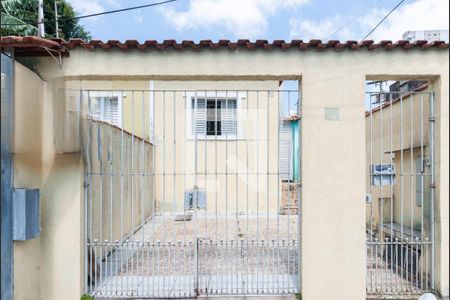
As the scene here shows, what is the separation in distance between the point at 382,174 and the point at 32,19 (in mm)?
16457

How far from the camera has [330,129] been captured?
429cm

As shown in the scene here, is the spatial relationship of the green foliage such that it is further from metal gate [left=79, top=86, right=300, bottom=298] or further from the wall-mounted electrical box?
the wall-mounted electrical box

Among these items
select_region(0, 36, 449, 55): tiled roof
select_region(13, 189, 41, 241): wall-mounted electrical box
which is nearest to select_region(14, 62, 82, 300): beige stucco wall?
select_region(13, 189, 41, 241): wall-mounted electrical box

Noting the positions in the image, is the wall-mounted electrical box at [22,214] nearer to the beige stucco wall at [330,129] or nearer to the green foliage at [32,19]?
the beige stucco wall at [330,129]

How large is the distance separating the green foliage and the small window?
12.1 m

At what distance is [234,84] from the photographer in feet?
32.9

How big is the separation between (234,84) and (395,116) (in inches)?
202

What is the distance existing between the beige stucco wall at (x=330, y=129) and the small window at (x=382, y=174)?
18.0 inches

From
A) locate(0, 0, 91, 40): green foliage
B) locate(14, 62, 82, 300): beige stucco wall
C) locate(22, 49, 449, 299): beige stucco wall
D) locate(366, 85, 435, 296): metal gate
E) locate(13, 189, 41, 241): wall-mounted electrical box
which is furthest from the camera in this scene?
locate(0, 0, 91, 40): green foliage

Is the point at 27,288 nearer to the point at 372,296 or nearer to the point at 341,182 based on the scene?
the point at 341,182

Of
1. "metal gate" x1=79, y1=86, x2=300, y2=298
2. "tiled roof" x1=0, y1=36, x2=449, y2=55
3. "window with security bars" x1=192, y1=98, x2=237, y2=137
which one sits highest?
"tiled roof" x1=0, y1=36, x2=449, y2=55

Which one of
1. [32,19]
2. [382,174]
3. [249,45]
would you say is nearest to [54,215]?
[249,45]

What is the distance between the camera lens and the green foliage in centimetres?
1284

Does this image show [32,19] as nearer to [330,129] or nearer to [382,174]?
[330,129]
